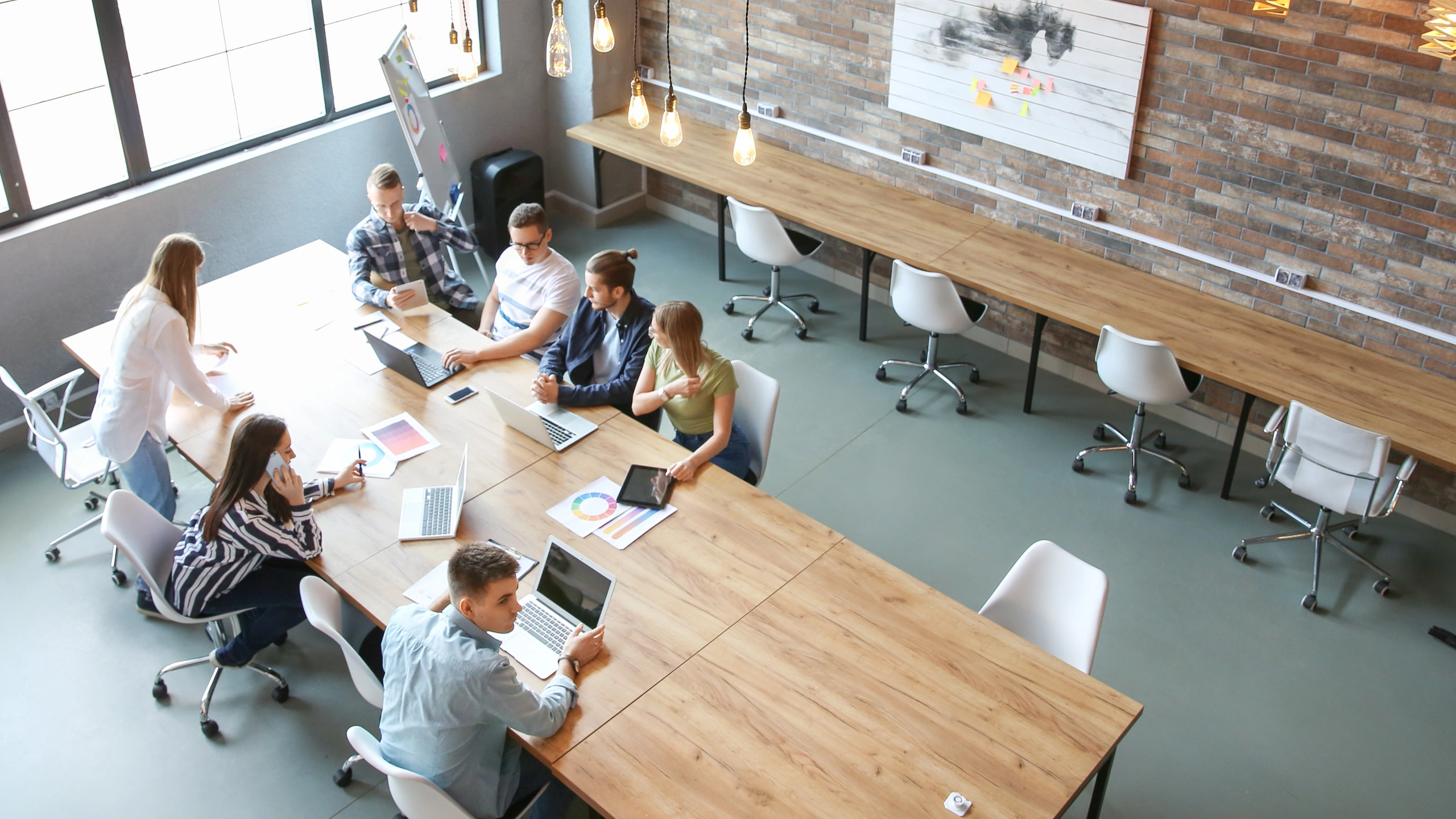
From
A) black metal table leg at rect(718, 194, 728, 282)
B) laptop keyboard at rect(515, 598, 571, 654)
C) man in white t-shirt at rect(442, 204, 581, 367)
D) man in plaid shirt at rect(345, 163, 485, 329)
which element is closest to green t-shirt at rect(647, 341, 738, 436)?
man in white t-shirt at rect(442, 204, 581, 367)

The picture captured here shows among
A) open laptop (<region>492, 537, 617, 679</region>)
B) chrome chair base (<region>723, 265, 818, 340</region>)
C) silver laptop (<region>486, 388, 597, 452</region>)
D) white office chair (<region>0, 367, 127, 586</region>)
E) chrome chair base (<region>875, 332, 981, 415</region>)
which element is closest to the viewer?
open laptop (<region>492, 537, 617, 679</region>)

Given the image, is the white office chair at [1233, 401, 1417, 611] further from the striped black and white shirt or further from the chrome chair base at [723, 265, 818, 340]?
the striped black and white shirt

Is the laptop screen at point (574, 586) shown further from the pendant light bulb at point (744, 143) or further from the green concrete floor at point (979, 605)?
the pendant light bulb at point (744, 143)

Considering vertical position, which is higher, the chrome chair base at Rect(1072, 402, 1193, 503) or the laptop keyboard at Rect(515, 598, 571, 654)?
the laptop keyboard at Rect(515, 598, 571, 654)

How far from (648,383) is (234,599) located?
1.75 metres

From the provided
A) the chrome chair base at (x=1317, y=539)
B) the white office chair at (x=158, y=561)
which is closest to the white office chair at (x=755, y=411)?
the white office chair at (x=158, y=561)

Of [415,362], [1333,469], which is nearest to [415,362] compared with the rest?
[415,362]

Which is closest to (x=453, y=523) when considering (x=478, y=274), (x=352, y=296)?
(x=352, y=296)

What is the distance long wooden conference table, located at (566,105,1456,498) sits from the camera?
486 cm

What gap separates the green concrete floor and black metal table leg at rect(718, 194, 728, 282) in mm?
1160

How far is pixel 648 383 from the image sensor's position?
15.0ft

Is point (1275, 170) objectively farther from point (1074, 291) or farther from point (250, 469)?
point (250, 469)

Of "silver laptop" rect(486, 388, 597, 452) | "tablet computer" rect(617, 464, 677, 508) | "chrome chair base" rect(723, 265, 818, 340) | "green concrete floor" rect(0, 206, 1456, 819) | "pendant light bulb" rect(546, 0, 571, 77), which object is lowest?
"green concrete floor" rect(0, 206, 1456, 819)

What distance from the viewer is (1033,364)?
5.85 meters
